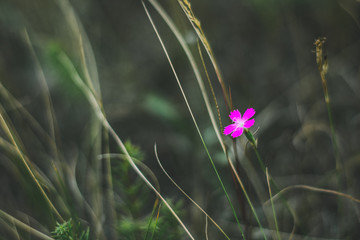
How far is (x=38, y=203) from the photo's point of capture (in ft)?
2.48

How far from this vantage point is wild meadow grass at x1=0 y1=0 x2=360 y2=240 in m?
0.84

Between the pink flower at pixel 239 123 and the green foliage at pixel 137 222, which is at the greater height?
the pink flower at pixel 239 123

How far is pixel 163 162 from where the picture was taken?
122 cm

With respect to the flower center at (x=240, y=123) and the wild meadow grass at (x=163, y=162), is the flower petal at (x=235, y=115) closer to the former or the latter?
the flower center at (x=240, y=123)

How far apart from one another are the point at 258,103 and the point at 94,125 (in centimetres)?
61

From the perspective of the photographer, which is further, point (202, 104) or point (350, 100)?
point (202, 104)

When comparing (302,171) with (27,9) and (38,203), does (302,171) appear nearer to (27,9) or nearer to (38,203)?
(38,203)

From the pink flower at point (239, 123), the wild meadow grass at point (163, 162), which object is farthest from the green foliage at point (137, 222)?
the pink flower at point (239, 123)

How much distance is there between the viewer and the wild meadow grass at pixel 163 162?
2.76ft

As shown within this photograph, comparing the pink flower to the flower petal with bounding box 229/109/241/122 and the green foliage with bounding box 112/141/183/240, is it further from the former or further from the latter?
the green foliage with bounding box 112/141/183/240

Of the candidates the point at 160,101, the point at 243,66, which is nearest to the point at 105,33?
the point at 160,101

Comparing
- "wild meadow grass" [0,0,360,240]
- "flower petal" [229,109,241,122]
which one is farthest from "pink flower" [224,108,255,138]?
"wild meadow grass" [0,0,360,240]

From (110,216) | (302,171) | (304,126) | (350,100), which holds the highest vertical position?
(350,100)

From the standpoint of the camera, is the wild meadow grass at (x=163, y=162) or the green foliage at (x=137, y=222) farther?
the wild meadow grass at (x=163, y=162)
